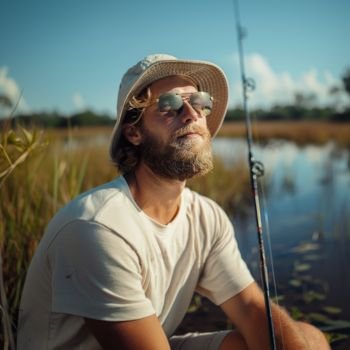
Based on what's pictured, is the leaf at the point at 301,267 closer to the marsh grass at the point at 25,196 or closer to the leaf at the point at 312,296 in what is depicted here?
the leaf at the point at 312,296

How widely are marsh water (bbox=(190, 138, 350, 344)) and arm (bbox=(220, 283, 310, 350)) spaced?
21 centimetres

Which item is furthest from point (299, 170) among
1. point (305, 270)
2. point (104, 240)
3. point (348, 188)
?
point (104, 240)

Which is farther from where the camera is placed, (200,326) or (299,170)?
(299,170)

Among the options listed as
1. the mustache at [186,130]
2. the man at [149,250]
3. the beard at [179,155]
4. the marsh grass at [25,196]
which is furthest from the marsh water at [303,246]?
the marsh grass at [25,196]

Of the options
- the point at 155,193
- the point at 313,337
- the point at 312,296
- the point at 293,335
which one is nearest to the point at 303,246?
the point at 312,296

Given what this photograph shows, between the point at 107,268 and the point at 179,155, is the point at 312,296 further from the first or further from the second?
the point at 107,268

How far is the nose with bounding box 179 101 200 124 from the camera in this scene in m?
1.98

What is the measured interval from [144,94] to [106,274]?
95 centimetres

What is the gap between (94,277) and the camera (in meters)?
1.46

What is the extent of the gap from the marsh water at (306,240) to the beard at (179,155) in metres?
0.43

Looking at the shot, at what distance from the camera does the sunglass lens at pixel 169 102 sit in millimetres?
1968

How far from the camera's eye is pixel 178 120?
6.54 ft

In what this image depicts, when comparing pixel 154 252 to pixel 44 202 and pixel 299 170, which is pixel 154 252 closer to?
pixel 44 202

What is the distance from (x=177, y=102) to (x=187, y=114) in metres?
0.08
